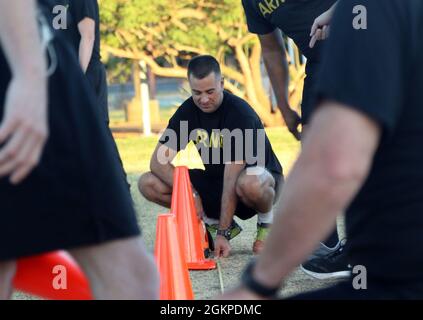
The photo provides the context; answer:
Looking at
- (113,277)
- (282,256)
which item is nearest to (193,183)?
(113,277)

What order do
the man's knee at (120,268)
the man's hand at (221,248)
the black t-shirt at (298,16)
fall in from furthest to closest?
1. the man's hand at (221,248)
2. the black t-shirt at (298,16)
3. the man's knee at (120,268)

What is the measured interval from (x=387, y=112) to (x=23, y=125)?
2.63 feet

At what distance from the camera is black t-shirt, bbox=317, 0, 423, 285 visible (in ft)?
6.72

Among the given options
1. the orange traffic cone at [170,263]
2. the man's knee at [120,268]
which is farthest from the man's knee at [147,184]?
the man's knee at [120,268]

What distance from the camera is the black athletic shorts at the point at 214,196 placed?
22.4 feet

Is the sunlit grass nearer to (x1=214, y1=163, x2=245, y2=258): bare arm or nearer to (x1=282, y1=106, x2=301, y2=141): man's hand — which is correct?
(x1=214, y1=163, x2=245, y2=258): bare arm

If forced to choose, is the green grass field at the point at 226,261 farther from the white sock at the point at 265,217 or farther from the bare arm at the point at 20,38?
the bare arm at the point at 20,38

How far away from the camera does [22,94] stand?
228 cm

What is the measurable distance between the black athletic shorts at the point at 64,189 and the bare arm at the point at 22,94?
80 millimetres

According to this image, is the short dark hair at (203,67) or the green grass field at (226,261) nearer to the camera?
the green grass field at (226,261)

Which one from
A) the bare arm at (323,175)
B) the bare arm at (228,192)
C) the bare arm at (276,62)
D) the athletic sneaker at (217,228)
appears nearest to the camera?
the bare arm at (323,175)

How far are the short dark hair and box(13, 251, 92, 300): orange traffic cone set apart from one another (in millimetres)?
3604

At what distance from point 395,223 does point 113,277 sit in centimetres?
75
